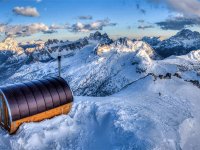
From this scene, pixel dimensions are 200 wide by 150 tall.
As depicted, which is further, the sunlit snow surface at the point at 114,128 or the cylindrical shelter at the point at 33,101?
the cylindrical shelter at the point at 33,101

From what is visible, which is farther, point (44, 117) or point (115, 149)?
point (44, 117)

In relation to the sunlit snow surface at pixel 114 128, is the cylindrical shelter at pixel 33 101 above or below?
above

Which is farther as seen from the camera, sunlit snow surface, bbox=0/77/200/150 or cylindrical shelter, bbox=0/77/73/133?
cylindrical shelter, bbox=0/77/73/133

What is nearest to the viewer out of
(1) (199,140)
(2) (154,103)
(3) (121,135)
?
(3) (121,135)

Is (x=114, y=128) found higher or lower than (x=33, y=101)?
lower

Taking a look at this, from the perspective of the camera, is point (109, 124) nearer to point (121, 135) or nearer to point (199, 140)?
point (121, 135)

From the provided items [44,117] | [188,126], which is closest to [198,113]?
[188,126]

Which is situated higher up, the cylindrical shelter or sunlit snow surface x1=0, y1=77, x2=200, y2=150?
the cylindrical shelter

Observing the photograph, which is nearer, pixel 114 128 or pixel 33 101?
pixel 114 128
